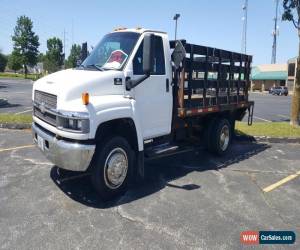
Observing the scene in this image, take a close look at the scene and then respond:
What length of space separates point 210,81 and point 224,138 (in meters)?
1.68

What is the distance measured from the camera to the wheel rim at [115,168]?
5.41 m

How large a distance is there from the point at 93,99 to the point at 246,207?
9.54 ft

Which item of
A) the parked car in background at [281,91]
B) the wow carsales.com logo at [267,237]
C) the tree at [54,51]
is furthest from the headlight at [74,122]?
the tree at [54,51]

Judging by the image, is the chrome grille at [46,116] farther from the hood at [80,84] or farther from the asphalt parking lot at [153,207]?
the asphalt parking lot at [153,207]

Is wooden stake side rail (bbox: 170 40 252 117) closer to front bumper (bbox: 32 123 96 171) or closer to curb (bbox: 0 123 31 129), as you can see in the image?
front bumper (bbox: 32 123 96 171)

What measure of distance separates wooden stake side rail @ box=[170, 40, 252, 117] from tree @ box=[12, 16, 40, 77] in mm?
64807

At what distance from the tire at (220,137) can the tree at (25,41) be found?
2578 inches

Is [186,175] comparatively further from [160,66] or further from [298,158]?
[298,158]

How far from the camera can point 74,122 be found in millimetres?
4883

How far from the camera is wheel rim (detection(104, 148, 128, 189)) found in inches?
213

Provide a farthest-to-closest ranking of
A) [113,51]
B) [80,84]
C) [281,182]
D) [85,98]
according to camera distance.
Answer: [281,182]
[113,51]
[80,84]
[85,98]

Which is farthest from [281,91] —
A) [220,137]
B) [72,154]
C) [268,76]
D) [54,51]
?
[72,154]

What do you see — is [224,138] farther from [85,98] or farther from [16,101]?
[16,101]

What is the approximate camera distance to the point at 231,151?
363 inches
